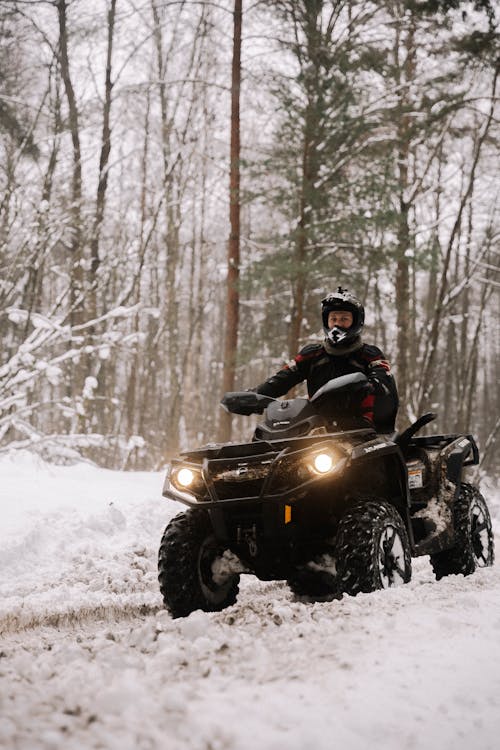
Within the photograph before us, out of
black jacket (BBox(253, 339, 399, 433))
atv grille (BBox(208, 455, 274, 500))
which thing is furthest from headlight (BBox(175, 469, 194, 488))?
black jacket (BBox(253, 339, 399, 433))

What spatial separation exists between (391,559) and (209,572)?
1.25 metres

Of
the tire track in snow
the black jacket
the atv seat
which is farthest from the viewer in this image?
the atv seat

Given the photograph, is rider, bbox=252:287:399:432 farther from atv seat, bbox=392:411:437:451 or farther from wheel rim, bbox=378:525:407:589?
wheel rim, bbox=378:525:407:589

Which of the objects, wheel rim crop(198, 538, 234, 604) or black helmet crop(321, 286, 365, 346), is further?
black helmet crop(321, 286, 365, 346)

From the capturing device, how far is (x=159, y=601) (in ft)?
17.1

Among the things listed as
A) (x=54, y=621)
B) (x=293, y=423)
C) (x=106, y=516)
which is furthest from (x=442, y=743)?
(x=106, y=516)

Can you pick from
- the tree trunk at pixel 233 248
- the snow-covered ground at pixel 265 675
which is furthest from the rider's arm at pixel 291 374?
the tree trunk at pixel 233 248

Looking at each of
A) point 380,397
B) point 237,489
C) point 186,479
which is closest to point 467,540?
point 380,397

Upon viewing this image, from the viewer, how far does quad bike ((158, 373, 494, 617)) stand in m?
4.12

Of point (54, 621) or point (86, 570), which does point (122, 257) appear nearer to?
point (86, 570)

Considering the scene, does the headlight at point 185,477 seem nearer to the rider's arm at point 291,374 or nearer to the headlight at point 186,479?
the headlight at point 186,479

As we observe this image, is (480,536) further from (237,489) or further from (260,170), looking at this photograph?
(260,170)

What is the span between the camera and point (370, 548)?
13.1 feet

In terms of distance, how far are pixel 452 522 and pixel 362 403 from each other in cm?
127
